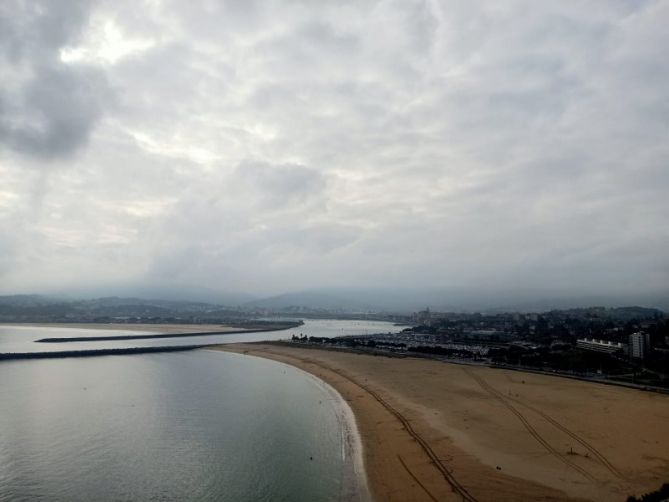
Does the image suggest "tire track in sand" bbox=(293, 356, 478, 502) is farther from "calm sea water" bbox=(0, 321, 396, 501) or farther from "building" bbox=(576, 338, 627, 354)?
"building" bbox=(576, 338, 627, 354)

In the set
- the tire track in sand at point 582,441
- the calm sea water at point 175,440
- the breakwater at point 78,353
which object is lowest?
the calm sea water at point 175,440

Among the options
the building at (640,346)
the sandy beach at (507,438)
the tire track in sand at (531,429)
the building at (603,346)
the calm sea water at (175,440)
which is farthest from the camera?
the building at (603,346)

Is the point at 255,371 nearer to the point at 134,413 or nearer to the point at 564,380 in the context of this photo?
the point at 134,413

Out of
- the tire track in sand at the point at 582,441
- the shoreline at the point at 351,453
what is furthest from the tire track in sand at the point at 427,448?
the tire track in sand at the point at 582,441

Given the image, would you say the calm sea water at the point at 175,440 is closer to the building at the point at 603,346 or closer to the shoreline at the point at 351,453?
the shoreline at the point at 351,453

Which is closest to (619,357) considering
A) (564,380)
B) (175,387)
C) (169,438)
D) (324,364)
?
(564,380)

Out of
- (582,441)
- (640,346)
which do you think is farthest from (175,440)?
(640,346)

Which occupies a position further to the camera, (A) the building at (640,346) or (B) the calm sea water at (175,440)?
(A) the building at (640,346)
